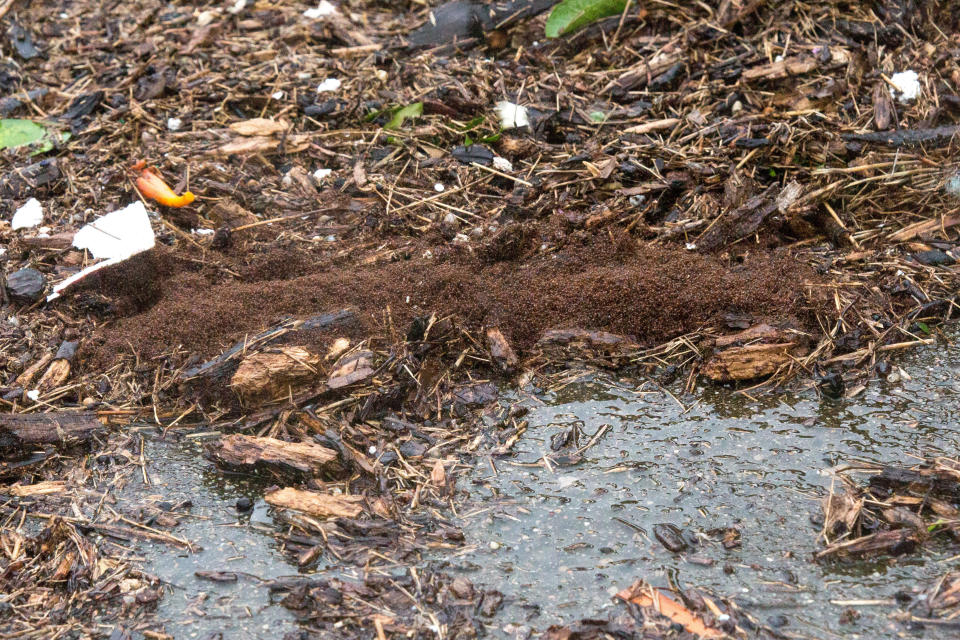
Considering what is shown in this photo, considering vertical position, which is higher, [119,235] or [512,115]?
[512,115]

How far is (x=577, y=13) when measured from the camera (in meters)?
4.50

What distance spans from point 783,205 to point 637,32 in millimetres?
1576

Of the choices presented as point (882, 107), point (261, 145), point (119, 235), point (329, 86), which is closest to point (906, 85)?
point (882, 107)

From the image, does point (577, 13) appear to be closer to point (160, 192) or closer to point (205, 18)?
point (205, 18)

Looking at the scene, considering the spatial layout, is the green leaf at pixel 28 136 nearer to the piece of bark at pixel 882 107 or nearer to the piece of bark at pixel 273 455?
the piece of bark at pixel 273 455

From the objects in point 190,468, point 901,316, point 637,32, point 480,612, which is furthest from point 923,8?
point 190,468

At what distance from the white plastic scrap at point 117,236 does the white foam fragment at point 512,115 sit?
1823 millimetres

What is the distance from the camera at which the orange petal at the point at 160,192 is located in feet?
12.6

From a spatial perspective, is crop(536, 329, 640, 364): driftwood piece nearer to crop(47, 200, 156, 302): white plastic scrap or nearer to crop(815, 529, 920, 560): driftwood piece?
crop(815, 529, 920, 560): driftwood piece

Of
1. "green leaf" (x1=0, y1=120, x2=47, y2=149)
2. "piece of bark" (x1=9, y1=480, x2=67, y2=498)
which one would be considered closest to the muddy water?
"piece of bark" (x1=9, y1=480, x2=67, y2=498)

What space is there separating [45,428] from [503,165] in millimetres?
2305

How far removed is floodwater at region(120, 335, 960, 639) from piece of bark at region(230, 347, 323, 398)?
305mm

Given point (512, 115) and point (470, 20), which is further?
point (470, 20)

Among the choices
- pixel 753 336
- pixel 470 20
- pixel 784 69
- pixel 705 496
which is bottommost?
pixel 705 496
